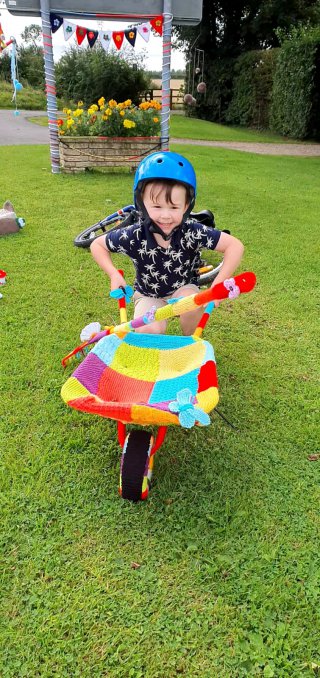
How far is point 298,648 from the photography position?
1.34 metres

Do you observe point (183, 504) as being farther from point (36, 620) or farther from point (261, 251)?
point (261, 251)

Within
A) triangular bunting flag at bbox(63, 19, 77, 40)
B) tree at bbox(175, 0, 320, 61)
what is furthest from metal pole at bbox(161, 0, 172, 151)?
tree at bbox(175, 0, 320, 61)

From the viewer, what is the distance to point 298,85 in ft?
44.9

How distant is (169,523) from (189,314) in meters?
1.13

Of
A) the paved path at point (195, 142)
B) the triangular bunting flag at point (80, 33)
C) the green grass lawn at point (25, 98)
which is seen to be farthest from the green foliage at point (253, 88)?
the triangular bunting flag at point (80, 33)

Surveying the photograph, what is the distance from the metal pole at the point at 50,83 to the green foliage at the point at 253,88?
11419mm

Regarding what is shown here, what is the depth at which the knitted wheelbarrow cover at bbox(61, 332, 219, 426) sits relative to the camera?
1595mm

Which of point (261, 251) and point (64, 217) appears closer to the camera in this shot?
point (261, 251)

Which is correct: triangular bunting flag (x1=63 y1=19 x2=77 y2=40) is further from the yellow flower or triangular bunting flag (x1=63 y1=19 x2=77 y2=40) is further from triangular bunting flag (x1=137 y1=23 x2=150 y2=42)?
the yellow flower

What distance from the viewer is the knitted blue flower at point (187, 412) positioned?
5.07ft

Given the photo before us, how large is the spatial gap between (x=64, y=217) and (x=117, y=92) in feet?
53.1

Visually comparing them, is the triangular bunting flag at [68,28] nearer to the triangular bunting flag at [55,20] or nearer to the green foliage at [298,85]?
the triangular bunting flag at [55,20]

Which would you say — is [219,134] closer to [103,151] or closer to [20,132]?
[20,132]

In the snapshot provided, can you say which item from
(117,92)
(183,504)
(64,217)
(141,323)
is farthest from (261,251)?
(117,92)
